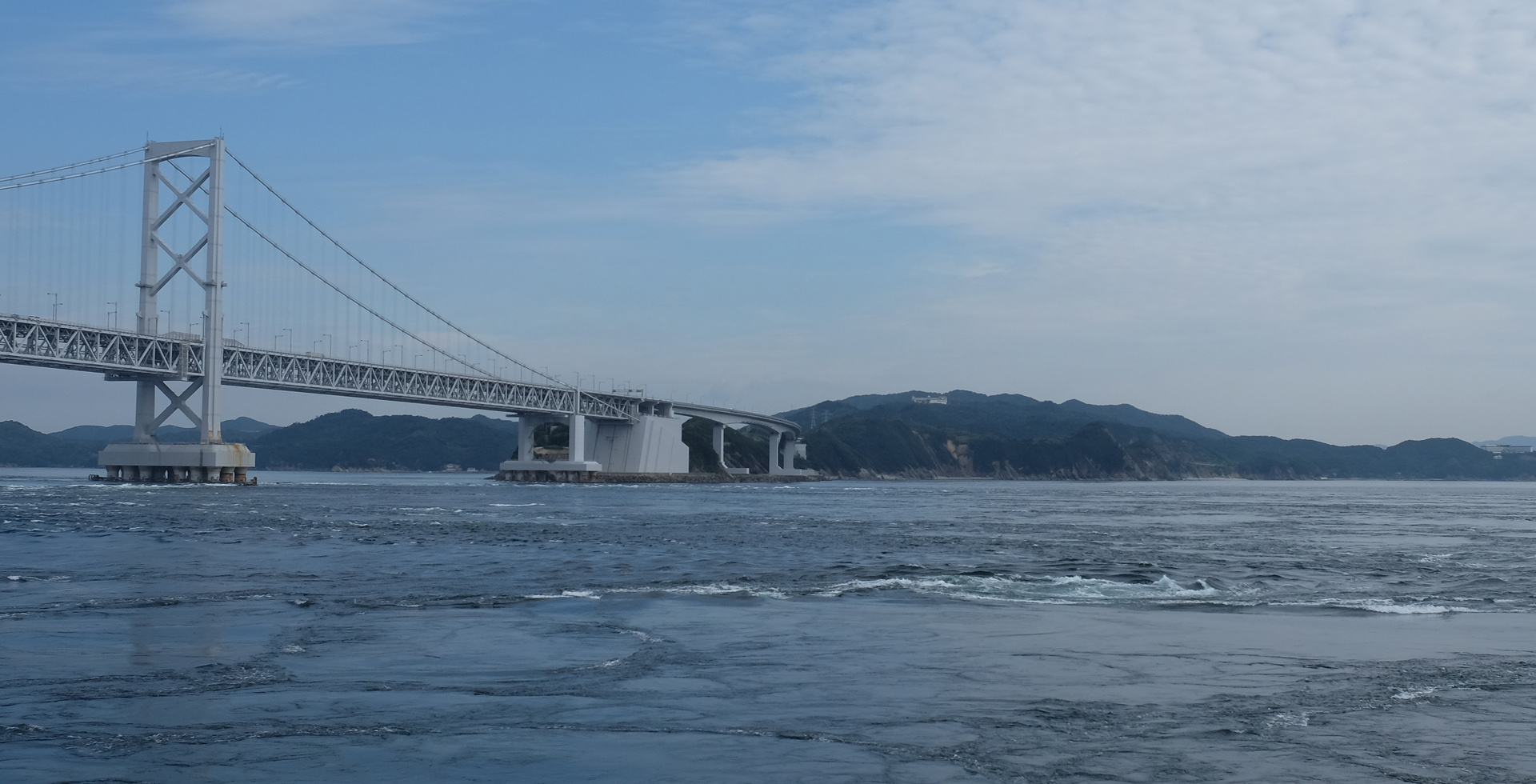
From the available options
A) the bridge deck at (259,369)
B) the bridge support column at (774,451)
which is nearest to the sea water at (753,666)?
the bridge deck at (259,369)

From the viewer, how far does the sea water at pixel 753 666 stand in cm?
741

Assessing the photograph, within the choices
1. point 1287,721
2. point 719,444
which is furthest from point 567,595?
point 719,444

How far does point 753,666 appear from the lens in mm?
10773

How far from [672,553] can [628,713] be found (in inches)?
635

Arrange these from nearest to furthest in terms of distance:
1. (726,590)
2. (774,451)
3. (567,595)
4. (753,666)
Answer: (753,666) < (567,595) < (726,590) < (774,451)

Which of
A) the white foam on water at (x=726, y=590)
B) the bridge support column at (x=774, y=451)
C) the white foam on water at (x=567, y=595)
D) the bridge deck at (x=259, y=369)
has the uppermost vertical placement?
the bridge deck at (x=259, y=369)

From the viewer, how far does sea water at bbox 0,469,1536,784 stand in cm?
741

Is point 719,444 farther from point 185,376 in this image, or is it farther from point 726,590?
point 726,590

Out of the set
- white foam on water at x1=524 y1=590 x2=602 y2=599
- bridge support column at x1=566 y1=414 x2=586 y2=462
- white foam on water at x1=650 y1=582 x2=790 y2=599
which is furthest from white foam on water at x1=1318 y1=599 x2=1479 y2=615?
bridge support column at x1=566 y1=414 x2=586 y2=462

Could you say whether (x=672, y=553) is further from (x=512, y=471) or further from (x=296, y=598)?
(x=512, y=471)

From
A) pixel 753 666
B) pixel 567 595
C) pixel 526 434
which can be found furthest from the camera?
pixel 526 434

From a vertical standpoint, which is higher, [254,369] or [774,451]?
[254,369]

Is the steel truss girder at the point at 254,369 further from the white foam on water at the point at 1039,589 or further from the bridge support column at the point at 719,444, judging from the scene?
the white foam on water at the point at 1039,589

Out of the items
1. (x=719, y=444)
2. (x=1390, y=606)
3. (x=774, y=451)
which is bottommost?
(x=1390, y=606)
